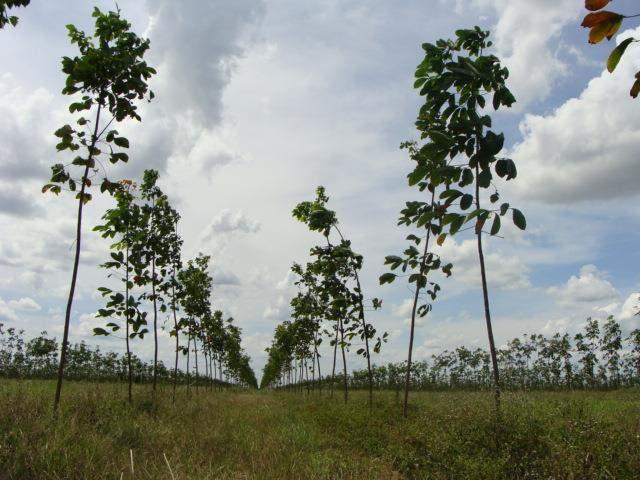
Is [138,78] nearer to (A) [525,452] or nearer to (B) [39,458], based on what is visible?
(B) [39,458]

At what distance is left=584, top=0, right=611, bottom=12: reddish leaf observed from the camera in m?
1.16

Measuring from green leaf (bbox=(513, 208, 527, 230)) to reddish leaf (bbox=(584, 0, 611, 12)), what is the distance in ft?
3.38

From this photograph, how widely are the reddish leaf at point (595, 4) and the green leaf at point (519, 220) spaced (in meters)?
1.03

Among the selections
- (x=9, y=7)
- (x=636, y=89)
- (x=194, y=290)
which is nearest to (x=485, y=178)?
(x=636, y=89)

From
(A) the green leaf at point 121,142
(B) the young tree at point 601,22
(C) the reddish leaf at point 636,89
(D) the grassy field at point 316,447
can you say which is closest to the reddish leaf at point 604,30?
(B) the young tree at point 601,22

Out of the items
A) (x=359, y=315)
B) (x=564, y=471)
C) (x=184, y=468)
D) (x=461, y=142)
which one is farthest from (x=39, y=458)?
(x=359, y=315)

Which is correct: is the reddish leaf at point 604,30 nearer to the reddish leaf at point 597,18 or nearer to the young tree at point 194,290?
the reddish leaf at point 597,18

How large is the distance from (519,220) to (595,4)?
3.44 feet

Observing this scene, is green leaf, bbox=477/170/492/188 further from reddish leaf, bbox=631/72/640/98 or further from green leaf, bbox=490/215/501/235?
reddish leaf, bbox=631/72/640/98

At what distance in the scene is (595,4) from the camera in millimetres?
1182

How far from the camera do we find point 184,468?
4.70 metres

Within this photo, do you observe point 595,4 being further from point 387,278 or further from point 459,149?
point 387,278

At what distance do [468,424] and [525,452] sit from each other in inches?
42.0

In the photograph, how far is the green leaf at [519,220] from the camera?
81.0 inches
